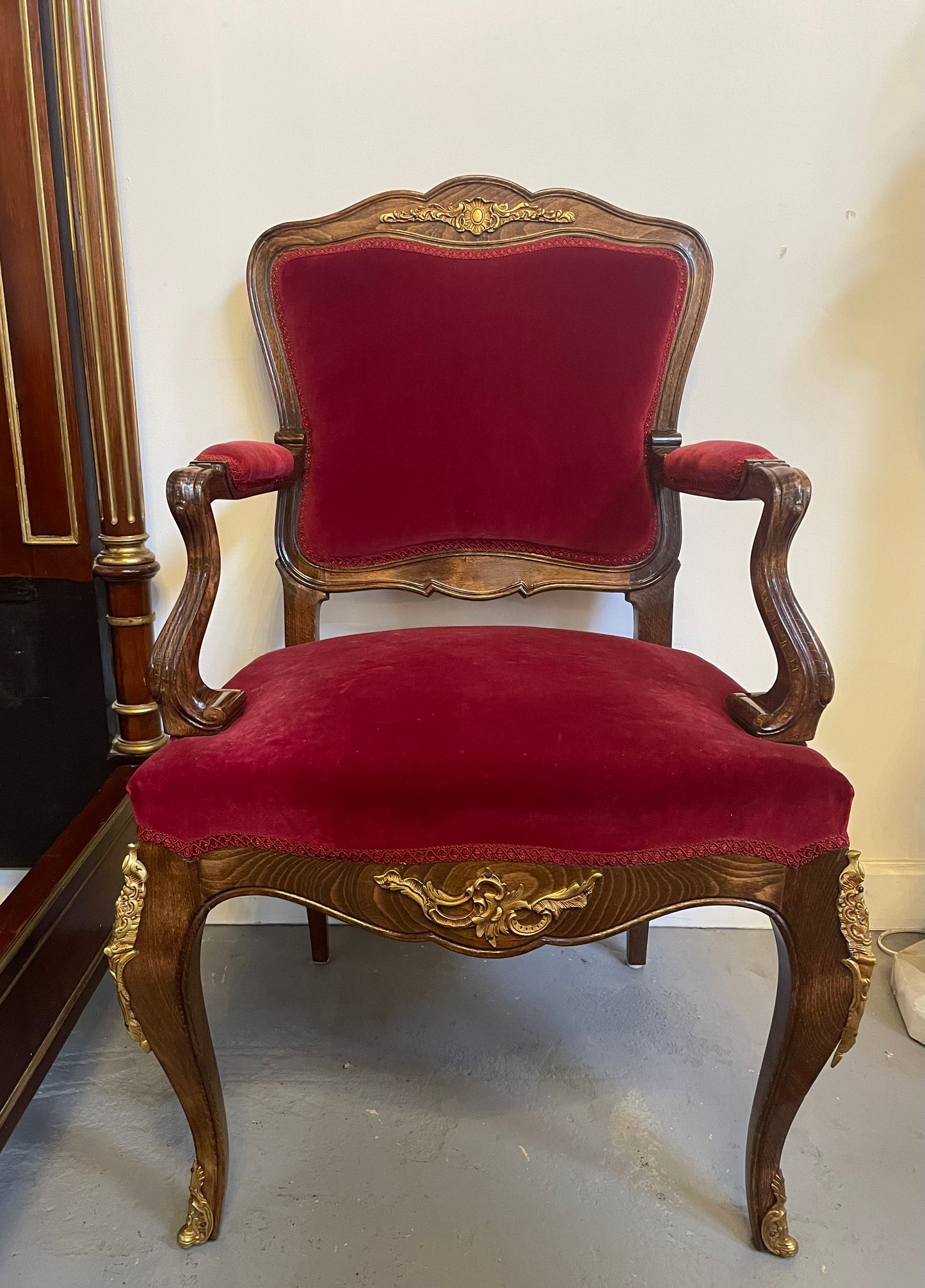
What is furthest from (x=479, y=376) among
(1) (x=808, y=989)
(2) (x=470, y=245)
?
(1) (x=808, y=989)

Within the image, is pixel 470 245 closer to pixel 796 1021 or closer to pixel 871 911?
pixel 796 1021

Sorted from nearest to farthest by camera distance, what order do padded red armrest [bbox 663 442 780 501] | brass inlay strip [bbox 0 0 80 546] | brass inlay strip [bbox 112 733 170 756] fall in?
1. padded red armrest [bbox 663 442 780 501]
2. brass inlay strip [bbox 0 0 80 546]
3. brass inlay strip [bbox 112 733 170 756]

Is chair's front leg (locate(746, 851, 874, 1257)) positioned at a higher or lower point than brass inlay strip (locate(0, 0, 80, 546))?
lower

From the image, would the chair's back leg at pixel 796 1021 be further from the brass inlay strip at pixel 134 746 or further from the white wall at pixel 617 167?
the brass inlay strip at pixel 134 746

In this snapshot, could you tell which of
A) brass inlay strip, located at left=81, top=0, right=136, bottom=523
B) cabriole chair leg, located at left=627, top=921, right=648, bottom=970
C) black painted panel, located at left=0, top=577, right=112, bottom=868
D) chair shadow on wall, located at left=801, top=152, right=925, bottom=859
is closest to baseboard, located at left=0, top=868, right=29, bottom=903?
black painted panel, located at left=0, top=577, right=112, bottom=868

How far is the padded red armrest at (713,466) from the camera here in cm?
93

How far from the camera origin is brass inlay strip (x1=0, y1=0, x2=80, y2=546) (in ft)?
3.81

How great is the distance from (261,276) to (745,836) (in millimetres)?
1005

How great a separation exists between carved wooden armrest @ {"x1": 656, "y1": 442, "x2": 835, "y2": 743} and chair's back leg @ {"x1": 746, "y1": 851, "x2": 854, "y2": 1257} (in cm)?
15

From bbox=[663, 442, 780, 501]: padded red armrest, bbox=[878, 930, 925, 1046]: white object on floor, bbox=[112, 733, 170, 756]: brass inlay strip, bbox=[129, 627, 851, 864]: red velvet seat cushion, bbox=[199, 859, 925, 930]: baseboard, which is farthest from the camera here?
bbox=[199, 859, 925, 930]: baseboard

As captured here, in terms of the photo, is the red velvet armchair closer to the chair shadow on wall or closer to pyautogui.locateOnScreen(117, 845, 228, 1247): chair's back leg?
pyautogui.locateOnScreen(117, 845, 228, 1247): chair's back leg

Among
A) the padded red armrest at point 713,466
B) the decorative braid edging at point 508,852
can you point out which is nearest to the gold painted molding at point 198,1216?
the decorative braid edging at point 508,852

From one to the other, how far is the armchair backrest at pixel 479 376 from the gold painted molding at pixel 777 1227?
787 millimetres

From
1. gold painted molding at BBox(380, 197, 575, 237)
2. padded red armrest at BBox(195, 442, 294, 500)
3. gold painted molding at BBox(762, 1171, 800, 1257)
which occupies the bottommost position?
gold painted molding at BBox(762, 1171, 800, 1257)
